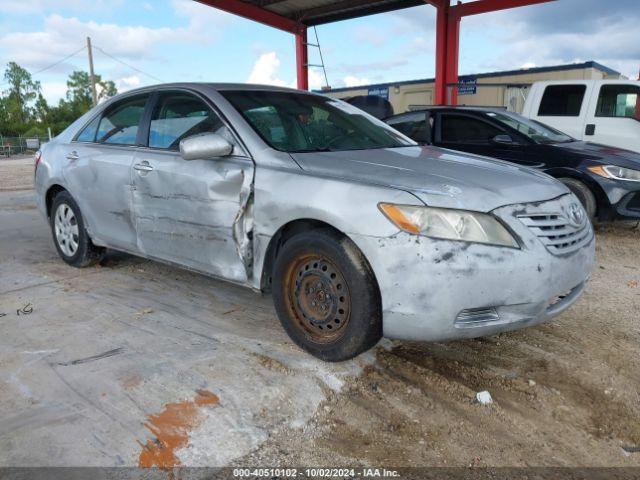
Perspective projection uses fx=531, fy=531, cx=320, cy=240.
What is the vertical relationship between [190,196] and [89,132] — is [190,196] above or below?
below

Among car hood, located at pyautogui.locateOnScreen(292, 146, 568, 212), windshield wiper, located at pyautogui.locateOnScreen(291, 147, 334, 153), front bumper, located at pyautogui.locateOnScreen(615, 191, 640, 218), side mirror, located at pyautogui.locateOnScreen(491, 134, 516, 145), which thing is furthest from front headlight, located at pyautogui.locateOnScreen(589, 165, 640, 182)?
windshield wiper, located at pyautogui.locateOnScreen(291, 147, 334, 153)

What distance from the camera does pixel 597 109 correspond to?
8.27m

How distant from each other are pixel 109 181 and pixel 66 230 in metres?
1.05

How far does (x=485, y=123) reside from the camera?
22.3ft

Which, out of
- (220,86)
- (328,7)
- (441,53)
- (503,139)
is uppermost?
(328,7)

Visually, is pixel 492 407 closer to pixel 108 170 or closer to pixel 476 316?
pixel 476 316

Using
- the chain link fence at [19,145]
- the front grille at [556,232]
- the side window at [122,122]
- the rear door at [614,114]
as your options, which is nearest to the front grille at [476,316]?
the front grille at [556,232]

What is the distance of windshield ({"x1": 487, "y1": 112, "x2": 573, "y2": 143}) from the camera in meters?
6.70

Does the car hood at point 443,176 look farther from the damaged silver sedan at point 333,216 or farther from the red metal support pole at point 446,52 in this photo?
the red metal support pole at point 446,52

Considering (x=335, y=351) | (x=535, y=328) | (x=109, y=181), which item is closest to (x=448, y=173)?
(x=335, y=351)

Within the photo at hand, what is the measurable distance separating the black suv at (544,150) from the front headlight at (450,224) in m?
3.45

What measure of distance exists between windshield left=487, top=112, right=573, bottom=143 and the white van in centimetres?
163

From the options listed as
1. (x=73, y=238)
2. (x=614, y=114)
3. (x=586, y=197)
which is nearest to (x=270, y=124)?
(x=73, y=238)

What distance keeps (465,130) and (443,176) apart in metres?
4.52
